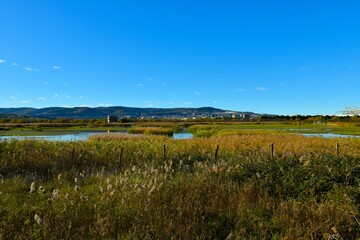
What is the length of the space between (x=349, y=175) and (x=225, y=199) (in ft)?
12.0

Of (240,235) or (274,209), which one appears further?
(274,209)

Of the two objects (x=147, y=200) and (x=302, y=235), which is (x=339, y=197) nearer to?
(x=302, y=235)

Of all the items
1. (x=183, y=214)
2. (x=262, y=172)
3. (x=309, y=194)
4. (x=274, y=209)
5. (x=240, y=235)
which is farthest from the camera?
(x=262, y=172)

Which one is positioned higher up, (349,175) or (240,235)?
(349,175)

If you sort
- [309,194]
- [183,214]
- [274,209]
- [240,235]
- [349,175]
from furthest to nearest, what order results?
[349,175]
[309,194]
[274,209]
[183,214]
[240,235]

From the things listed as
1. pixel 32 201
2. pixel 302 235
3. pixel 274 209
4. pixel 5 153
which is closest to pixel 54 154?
pixel 5 153

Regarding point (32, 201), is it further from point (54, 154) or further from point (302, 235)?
point (54, 154)

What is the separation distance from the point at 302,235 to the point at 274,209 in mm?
1308

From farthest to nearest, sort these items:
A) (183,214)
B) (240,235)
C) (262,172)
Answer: (262,172), (183,214), (240,235)

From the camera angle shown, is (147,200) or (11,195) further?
(11,195)

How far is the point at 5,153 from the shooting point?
15.9m

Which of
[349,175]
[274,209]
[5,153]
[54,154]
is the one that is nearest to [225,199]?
[274,209]

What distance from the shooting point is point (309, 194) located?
25.7 feet

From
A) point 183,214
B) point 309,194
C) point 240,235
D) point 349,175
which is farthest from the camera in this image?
point 349,175
